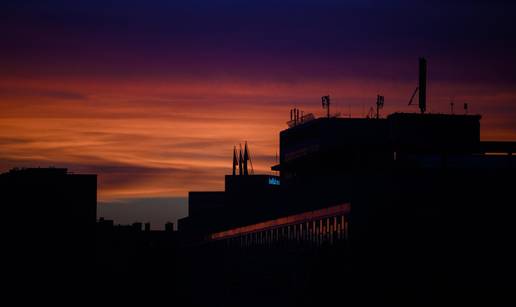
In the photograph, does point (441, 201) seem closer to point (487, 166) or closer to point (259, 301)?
point (259, 301)

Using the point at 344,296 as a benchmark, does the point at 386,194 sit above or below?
above

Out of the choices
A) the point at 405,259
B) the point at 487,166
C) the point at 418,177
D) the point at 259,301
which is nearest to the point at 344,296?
the point at 405,259

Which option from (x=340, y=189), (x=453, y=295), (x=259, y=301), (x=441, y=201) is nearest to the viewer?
(x=453, y=295)

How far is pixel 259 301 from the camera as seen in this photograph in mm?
156375

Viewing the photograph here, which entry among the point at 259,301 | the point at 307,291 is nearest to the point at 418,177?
the point at 307,291

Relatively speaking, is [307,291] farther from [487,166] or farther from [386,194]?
[487,166]

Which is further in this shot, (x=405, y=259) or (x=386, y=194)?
(x=386, y=194)

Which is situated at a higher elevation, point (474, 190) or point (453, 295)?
point (474, 190)

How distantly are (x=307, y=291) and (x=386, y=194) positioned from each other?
40.2ft

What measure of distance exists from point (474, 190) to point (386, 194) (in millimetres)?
8523

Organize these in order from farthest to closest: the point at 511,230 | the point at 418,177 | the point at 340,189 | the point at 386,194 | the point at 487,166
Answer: the point at 487,166
the point at 340,189
the point at 418,177
the point at 386,194
the point at 511,230

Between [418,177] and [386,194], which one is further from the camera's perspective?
[418,177]

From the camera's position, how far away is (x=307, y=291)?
120 metres

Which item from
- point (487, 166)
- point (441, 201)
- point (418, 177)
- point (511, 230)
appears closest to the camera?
point (511, 230)
